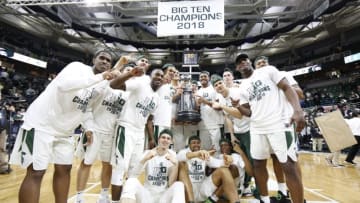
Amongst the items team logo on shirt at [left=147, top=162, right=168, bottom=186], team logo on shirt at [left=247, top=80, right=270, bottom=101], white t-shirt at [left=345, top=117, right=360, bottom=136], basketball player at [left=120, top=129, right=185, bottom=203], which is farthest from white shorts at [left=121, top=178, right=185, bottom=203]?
white t-shirt at [left=345, top=117, right=360, bottom=136]

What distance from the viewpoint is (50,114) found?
80.0 inches

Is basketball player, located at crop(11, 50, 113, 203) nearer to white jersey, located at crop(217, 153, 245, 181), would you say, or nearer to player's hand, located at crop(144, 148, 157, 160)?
player's hand, located at crop(144, 148, 157, 160)

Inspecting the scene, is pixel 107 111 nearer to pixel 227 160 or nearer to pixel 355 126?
pixel 227 160

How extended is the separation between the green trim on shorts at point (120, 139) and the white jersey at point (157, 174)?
0.32m

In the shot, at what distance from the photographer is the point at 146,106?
2.93 meters

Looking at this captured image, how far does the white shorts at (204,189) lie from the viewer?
2893 mm

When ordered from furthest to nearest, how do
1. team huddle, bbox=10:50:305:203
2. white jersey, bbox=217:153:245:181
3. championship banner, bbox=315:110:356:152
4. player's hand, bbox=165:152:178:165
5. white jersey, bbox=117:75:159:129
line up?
championship banner, bbox=315:110:356:152 < white jersey, bbox=217:153:245:181 < white jersey, bbox=117:75:159:129 < player's hand, bbox=165:152:178:165 < team huddle, bbox=10:50:305:203

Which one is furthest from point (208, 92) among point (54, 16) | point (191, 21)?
point (54, 16)

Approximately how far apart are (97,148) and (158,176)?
2.76ft

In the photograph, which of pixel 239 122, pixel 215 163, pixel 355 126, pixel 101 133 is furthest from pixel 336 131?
pixel 101 133

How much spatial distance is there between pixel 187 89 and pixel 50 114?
1.99m

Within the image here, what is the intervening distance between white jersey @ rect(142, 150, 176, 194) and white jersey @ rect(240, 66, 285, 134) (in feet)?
3.33

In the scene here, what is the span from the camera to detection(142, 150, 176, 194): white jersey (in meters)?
2.58

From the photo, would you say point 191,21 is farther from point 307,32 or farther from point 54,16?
point 307,32
